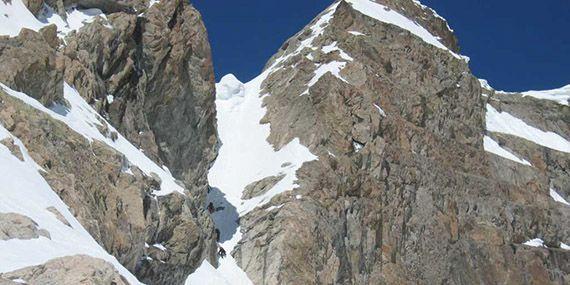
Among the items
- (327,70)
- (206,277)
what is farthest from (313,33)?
(206,277)

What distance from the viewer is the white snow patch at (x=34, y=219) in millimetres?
18495

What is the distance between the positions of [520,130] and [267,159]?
4111 centimetres

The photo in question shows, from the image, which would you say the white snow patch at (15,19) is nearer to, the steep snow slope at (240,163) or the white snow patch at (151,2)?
the white snow patch at (151,2)

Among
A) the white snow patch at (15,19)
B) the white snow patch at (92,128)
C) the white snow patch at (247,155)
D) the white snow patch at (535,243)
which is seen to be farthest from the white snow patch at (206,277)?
the white snow patch at (535,243)

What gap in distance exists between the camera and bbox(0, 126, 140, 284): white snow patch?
18495 mm

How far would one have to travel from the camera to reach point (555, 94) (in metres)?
106

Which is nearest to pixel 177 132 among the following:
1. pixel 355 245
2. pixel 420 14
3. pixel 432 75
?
pixel 355 245

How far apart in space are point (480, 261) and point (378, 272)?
12552mm

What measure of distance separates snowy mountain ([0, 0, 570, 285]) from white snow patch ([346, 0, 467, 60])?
416 mm

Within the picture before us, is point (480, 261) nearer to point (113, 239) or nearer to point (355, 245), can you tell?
point (355, 245)

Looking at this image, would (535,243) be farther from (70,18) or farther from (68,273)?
Result: (68,273)

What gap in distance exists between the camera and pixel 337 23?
245 ft

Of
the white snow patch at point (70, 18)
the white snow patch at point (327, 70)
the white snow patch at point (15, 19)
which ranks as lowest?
the white snow patch at point (15, 19)

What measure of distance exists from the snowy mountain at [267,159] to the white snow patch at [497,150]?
34 cm
